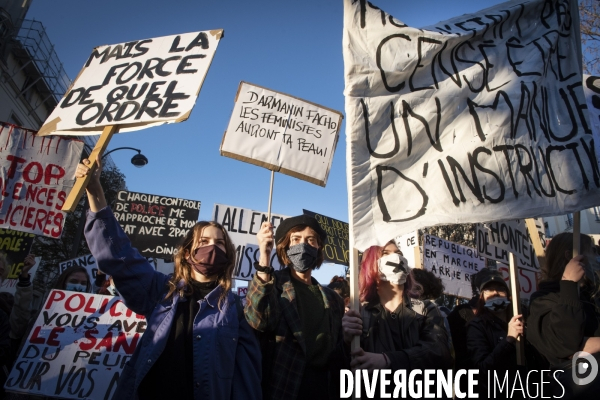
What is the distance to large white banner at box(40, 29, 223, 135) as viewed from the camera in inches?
125

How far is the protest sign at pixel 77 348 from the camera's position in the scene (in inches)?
150

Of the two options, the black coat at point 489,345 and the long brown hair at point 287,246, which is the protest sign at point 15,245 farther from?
the black coat at point 489,345

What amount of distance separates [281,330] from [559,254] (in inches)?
69.0

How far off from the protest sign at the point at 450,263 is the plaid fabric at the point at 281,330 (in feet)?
17.4

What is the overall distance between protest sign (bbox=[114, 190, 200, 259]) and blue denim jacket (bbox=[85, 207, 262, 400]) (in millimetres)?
5236

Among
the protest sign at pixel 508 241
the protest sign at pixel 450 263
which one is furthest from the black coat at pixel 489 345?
the protest sign at pixel 450 263

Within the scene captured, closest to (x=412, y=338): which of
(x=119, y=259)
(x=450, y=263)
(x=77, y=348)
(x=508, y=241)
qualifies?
(x=119, y=259)

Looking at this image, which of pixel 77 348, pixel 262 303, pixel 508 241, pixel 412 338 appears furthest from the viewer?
pixel 508 241

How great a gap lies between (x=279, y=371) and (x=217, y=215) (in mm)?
5269

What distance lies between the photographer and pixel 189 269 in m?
2.64

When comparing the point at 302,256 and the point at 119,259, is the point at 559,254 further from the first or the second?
the point at 119,259

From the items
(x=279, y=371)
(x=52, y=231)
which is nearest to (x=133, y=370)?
(x=279, y=371)

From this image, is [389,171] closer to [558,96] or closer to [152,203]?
[558,96]

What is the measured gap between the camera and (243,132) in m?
4.45
